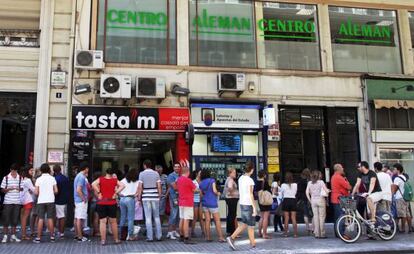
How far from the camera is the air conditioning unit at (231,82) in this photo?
14.0m

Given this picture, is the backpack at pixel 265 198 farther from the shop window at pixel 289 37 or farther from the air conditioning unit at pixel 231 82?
the shop window at pixel 289 37

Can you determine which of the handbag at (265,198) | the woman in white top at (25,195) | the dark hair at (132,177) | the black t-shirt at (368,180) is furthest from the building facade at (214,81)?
the black t-shirt at (368,180)

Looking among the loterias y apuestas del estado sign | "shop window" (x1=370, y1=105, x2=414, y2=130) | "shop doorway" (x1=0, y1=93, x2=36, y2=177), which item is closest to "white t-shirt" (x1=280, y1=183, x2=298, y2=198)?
"shop window" (x1=370, y1=105, x2=414, y2=130)

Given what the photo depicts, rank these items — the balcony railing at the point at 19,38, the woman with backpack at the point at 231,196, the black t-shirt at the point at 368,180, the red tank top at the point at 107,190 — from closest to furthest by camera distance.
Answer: the red tank top at the point at 107,190 < the woman with backpack at the point at 231,196 < the black t-shirt at the point at 368,180 < the balcony railing at the point at 19,38

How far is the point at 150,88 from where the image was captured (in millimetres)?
13484

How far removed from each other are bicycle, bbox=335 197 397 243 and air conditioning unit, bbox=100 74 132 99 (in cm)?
690

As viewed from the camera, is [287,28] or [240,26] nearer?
[240,26]

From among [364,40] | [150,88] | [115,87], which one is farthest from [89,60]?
[364,40]

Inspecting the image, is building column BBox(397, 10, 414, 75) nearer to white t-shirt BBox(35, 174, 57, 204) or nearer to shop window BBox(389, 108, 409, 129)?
shop window BBox(389, 108, 409, 129)

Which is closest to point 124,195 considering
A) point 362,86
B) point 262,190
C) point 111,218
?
point 111,218

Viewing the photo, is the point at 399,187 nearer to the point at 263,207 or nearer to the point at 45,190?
the point at 263,207

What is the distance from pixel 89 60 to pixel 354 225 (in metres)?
8.83

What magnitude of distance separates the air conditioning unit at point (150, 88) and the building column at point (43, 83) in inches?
109

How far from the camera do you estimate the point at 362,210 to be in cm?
1215
